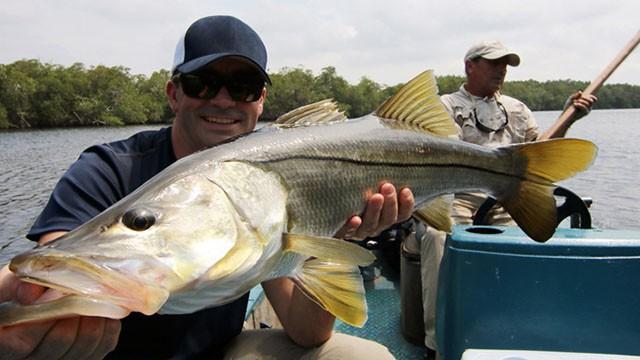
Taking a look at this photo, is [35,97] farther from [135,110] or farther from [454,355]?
[454,355]

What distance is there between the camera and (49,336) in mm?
1375

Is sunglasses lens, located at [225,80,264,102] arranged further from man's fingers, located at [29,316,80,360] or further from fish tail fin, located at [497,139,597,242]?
man's fingers, located at [29,316,80,360]

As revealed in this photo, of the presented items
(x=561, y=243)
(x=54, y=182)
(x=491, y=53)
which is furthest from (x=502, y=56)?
(x=54, y=182)

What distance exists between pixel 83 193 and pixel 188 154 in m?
0.55

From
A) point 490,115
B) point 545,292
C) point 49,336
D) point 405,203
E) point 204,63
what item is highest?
point 204,63

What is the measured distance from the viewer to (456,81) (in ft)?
217

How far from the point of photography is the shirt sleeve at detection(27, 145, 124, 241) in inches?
90.2

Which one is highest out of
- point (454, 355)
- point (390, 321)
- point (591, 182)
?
point (454, 355)

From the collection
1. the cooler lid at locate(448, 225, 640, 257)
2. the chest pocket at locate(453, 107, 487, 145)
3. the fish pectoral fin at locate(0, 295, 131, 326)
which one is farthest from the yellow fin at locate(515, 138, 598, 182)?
the chest pocket at locate(453, 107, 487, 145)

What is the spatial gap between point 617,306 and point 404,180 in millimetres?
1455

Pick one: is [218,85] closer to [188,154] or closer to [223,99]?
[223,99]

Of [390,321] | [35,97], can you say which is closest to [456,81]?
[35,97]

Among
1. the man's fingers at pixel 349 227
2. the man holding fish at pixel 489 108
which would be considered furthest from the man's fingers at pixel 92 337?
the man holding fish at pixel 489 108

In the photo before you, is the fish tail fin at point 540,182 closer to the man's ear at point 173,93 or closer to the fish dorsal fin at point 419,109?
the fish dorsal fin at point 419,109
